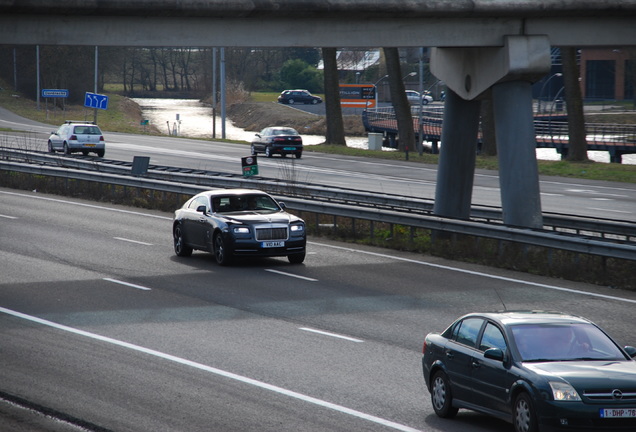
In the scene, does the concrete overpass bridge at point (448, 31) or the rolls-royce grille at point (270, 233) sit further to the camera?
the concrete overpass bridge at point (448, 31)

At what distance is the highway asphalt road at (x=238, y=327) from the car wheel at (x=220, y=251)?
0.18m

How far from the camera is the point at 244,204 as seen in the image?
21828 mm

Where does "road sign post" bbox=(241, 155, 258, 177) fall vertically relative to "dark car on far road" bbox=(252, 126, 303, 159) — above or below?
below

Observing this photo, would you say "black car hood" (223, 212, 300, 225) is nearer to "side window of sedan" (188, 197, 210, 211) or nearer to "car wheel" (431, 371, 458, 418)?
"side window of sedan" (188, 197, 210, 211)

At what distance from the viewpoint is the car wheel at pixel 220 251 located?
20.7 metres

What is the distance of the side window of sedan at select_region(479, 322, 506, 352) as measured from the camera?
9664 mm

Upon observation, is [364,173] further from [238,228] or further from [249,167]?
[238,228]

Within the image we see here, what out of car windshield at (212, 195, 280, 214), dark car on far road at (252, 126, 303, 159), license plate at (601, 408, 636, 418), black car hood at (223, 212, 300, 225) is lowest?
license plate at (601, 408, 636, 418)

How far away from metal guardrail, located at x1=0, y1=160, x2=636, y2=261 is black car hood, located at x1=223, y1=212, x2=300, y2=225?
12.1 ft

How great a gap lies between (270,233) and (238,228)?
0.64 m

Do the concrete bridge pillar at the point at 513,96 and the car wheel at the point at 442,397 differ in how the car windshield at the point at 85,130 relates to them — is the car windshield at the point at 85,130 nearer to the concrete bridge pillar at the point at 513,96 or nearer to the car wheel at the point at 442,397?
the concrete bridge pillar at the point at 513,96

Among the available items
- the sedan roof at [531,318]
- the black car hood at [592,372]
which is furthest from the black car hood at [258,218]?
the black car hood at [592,372]

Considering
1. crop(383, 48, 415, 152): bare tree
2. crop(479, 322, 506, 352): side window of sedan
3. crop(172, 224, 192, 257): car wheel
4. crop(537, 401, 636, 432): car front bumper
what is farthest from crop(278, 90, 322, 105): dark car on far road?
crop(537, 401, 636, 432): car front bumper

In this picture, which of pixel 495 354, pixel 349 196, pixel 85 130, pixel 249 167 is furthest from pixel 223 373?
pixel 85 130
